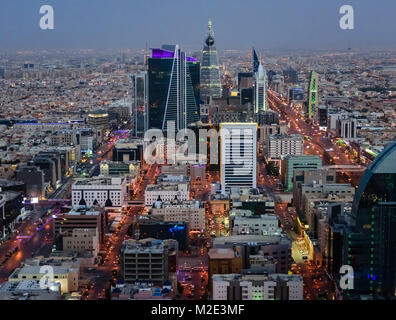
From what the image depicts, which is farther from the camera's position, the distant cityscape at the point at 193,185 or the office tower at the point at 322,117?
the office tower at the point at 322,117

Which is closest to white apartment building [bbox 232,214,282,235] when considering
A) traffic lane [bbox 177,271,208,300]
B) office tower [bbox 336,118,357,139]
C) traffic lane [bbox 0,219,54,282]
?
traffic lane [bbox 177,271,208,300]

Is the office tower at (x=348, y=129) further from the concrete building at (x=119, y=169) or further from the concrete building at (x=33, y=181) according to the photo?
the concrete building at (x=33, y=181)

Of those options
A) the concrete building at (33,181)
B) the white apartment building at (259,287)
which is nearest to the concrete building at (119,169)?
the concrete building at (33,181)

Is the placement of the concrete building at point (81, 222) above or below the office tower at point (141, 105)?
below

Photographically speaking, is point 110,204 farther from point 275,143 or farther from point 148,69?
point 148,69

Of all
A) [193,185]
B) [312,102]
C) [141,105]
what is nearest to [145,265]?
[193,185]
